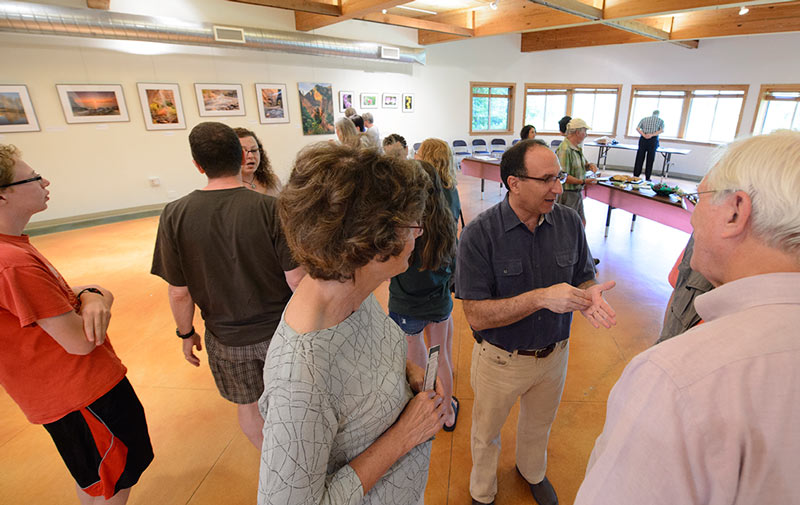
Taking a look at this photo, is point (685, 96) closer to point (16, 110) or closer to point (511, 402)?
point (511, 402)

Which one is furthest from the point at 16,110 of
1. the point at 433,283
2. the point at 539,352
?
the point at 539,352

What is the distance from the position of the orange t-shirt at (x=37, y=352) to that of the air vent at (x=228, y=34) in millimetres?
7332

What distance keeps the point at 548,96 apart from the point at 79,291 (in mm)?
14349

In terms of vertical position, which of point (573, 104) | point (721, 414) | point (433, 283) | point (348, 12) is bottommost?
point (433, 283)

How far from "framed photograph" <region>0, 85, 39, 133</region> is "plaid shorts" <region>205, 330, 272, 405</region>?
7204 mm

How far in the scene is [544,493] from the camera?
2043mm

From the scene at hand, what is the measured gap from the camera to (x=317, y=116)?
31.6ft

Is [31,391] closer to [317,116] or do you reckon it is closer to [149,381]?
[149,381]

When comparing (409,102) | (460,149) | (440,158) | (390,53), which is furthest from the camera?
(460,149)

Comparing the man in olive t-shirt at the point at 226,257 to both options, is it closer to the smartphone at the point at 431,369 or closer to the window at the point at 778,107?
the smartphone at the point at 431,369

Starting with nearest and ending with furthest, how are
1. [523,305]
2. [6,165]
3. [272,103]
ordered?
[6,165]
[523,305]
[272,103]

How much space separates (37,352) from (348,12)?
682 centimetres

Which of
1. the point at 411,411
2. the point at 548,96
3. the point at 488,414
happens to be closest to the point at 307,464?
the point at 411,411

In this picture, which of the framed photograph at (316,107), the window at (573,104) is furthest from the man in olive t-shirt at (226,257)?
the window at (573,104)
